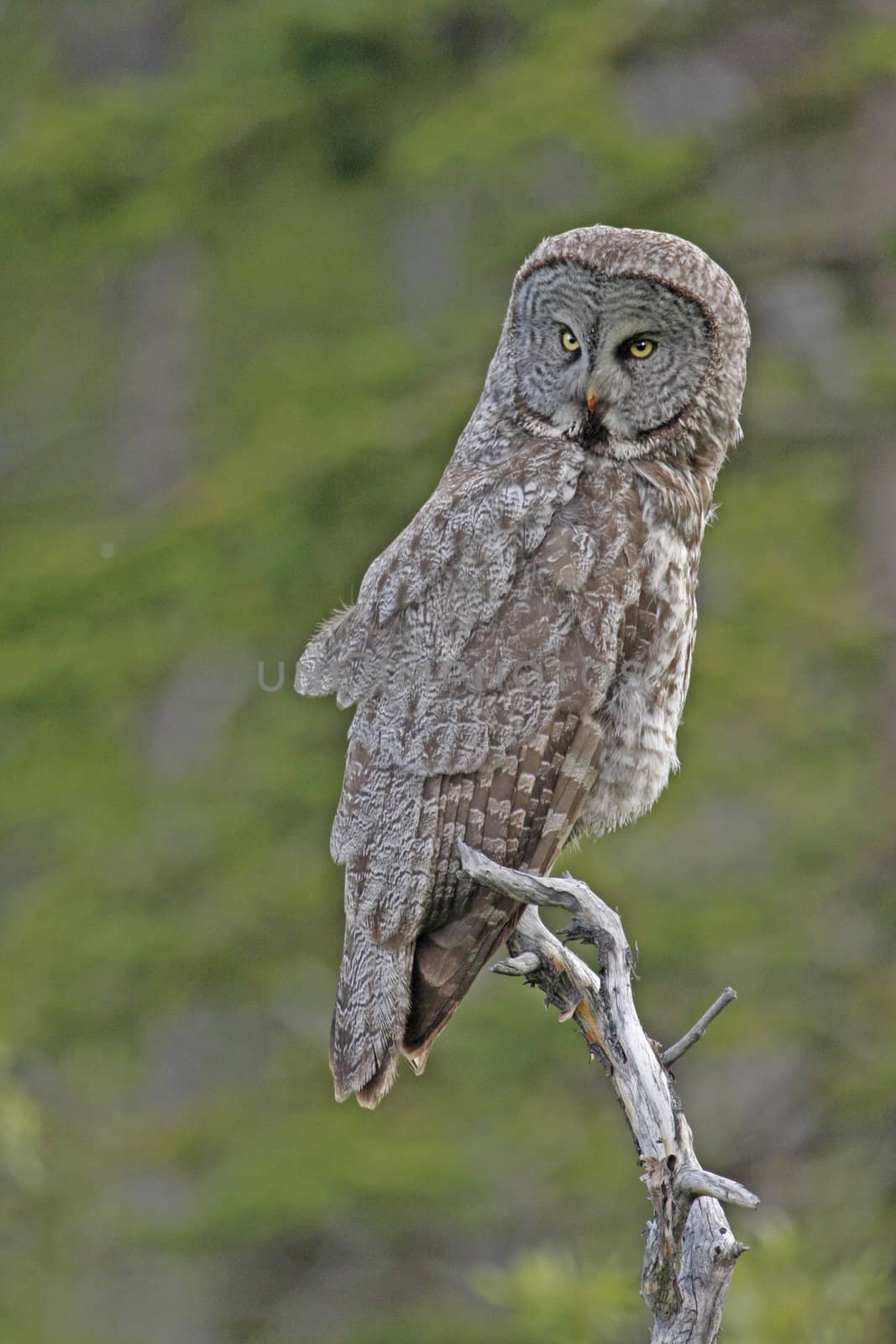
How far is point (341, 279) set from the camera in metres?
12.5

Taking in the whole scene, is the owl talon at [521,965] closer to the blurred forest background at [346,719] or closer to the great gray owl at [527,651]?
the great gray owl at [527,651]

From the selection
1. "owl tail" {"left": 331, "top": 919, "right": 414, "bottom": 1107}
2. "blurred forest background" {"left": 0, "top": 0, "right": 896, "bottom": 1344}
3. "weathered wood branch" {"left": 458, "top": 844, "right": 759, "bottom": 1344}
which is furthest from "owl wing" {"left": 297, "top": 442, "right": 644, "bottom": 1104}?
"blurred forest background" {"left": 0, "top": 0, "right": 896, "bottom": 1344}

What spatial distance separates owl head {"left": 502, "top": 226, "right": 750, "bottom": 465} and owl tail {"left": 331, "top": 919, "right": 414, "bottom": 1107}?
1269mm

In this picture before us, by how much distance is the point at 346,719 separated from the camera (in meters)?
7.94

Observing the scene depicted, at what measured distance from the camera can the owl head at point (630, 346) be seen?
397 centimetres

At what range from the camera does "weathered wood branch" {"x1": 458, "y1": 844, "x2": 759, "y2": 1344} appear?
2.98 meters

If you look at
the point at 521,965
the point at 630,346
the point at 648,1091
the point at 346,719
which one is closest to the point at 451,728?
the point at 521,965

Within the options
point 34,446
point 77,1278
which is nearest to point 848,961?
point 77,1278

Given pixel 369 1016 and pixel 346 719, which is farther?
pixel 346 719

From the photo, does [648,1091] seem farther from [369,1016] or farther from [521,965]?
[369,1016]

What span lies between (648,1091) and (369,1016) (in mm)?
662

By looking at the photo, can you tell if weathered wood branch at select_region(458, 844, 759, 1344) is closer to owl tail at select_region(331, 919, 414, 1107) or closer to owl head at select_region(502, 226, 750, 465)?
owl tail at select_region(331, 919, 414, 1107)

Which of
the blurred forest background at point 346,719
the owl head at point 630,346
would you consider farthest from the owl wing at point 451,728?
the blurred forest background at point 346,719

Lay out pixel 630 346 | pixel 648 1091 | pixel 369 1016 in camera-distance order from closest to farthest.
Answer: pixel 648 1091, pixel 369 1016, pixel 630 346
